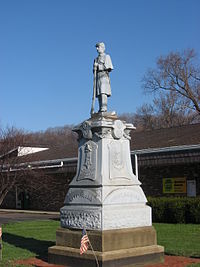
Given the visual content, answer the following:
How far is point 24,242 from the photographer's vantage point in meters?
13.0

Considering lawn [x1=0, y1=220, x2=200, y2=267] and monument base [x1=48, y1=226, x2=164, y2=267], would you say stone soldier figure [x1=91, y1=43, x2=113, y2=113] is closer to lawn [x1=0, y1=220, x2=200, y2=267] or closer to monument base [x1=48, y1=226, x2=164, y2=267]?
monument base [x1=48, y1=226, x2=164, y2=267]

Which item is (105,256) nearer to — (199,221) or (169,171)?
(199,221)

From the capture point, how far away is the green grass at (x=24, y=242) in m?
10.3

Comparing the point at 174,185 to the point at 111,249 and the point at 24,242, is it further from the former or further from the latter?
the point at 111,249

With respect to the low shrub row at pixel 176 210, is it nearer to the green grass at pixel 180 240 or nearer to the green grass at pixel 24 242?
the green grass at pixel 180 240

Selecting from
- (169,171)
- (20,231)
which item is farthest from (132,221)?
(169,171)

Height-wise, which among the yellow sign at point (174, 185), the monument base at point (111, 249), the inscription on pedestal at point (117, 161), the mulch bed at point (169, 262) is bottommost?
the mulch bed at point (169, 262)

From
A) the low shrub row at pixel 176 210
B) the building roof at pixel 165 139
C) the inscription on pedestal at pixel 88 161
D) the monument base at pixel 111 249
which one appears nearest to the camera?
the monument base at pixel 111 249

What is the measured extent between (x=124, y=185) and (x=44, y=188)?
20095mm

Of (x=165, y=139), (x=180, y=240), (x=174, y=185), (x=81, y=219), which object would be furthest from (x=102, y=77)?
(x=165, y=139)

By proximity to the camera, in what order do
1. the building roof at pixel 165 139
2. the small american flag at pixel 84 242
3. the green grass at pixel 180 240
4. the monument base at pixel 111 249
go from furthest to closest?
the building roof at pixel 165 139 → the green grass at pixel 180 240 → the monument base at pixel 111 249 → the small american flag at pixel 84 242

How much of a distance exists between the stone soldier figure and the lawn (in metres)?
3.81

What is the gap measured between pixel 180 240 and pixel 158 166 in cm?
1036

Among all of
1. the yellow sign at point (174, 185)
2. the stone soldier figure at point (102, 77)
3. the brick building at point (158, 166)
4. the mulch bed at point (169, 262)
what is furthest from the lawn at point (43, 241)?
the yellow sign at point (174, 185)
